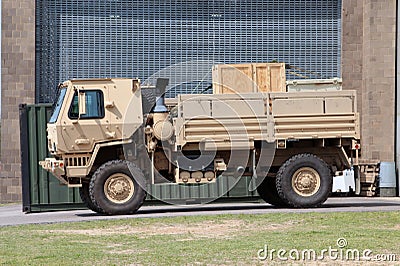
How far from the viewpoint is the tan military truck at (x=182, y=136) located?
766 inches

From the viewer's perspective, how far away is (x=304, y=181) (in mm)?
20031

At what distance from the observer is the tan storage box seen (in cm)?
2016

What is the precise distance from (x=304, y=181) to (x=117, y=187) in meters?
4.01

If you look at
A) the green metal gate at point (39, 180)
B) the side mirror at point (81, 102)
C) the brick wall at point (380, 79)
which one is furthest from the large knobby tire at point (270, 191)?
the brick wall at point (380, 79)

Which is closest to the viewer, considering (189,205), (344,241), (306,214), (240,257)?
(240,257)

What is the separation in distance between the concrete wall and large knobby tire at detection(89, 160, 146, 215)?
31.4 ft

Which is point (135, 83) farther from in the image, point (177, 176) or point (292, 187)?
point (292, 187)

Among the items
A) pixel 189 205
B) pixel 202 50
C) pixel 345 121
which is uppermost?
pixel 202 50

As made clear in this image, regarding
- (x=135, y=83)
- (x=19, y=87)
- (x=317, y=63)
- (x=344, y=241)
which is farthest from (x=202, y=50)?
(x=344, y=241)

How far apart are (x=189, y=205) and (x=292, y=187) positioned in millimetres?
4174

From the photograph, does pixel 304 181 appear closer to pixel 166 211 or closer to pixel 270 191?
pixel 270 191

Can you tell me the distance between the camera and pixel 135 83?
19.9m

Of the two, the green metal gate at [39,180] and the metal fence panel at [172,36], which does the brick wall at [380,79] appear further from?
the green metal gate at [39,180]

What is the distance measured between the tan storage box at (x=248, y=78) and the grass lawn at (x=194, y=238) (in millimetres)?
3418
